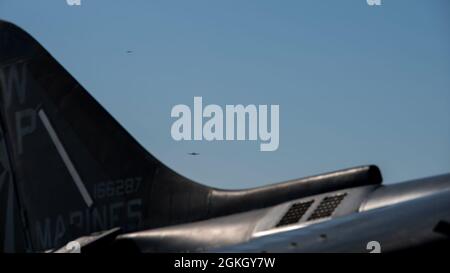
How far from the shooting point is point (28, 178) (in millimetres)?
16453

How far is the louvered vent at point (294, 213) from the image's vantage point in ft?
34.4

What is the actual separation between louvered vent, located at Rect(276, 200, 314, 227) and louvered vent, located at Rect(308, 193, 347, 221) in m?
0.17

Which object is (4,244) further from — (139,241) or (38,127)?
(139,241)

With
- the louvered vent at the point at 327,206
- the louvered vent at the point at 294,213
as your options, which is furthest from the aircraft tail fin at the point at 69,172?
the louvered vent at the point at 327,206

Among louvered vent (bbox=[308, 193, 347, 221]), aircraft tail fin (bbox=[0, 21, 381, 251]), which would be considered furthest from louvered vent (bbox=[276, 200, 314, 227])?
aircraft tail fin (bbox=[0, 21, 381, 251])

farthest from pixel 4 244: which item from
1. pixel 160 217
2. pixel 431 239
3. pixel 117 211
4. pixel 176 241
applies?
pixel 431 239

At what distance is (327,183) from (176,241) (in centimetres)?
233

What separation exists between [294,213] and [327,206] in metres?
0.43

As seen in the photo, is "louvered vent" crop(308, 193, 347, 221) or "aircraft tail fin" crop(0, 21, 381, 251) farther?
"aircraft tail fin" crop(0, 21, 381, 251)

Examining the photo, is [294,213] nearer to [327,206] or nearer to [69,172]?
[327,206]

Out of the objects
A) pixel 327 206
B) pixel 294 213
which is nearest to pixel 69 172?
pixel 294 213

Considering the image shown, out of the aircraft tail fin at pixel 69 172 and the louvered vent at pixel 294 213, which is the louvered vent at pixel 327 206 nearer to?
the louvered vent at pixel 294 213

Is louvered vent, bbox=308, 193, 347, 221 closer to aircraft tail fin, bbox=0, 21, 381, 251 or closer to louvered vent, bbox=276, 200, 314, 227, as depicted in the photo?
louvered vent, bbox=276, 200, 314, 227

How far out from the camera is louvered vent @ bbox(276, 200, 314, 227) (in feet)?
34.4
